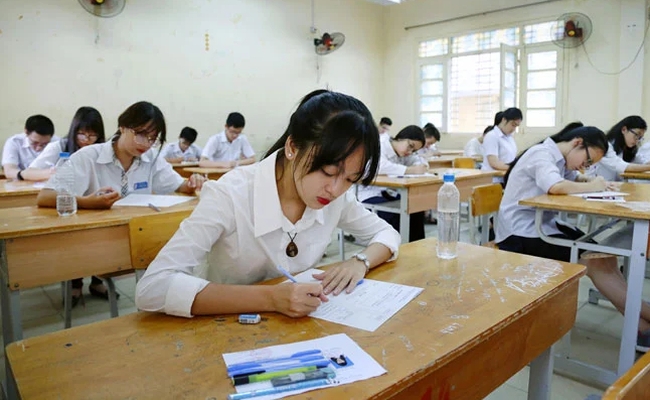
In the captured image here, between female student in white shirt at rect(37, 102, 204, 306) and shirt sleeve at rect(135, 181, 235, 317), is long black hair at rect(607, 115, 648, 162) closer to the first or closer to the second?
female student in white shirt at rect(37, 102, 204, 306)

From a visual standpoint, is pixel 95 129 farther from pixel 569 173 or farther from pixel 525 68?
pixel 525 68

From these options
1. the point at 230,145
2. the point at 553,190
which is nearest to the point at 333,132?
the point at 553,190

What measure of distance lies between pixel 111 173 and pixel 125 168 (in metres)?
0.07

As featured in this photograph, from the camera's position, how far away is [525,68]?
700cm

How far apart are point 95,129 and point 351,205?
2244 millimetres

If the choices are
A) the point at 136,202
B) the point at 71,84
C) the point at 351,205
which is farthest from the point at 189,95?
the point at 351,205

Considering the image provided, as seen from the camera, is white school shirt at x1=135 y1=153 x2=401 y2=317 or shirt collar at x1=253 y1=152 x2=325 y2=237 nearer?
white school shirt at x1=135 y1=153 x2=401 y2=317

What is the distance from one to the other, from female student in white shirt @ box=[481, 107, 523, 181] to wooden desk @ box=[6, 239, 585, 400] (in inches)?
144

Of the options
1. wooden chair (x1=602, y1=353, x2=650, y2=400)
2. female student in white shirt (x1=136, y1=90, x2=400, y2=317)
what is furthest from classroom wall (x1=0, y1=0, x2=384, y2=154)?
wooden chair (x1=602, y1=353, x2=650, y2=400)

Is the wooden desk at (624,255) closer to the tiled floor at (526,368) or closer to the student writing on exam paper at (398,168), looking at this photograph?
the tiled floor at (526,368)

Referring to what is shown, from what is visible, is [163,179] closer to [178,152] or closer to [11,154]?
[11,154]

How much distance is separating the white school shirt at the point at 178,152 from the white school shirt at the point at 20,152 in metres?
1.69

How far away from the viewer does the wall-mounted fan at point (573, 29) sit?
6.36 metres

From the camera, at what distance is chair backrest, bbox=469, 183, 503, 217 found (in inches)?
93.6
